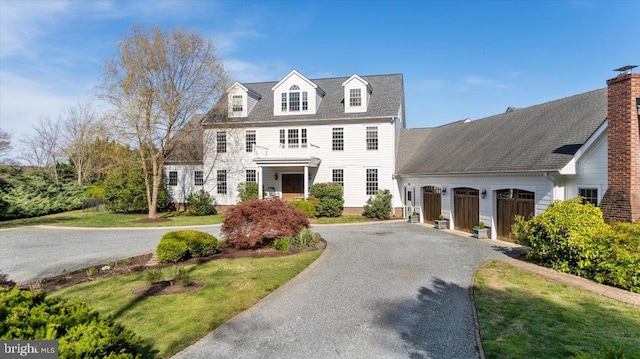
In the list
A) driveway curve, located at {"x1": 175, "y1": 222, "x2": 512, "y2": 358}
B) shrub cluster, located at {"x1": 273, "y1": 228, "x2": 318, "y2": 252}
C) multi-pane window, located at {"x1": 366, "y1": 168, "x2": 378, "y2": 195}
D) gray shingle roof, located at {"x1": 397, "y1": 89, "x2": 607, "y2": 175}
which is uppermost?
gray shingle roof, located at {"x1": 397, "y1": 89, "x2": 607, "y2": 175}

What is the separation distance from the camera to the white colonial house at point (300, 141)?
23.8 m

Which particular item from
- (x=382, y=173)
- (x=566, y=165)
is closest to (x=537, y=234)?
(x=566, y=165)

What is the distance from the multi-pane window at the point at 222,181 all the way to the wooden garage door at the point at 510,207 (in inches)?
745

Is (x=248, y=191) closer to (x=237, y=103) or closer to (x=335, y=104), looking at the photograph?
(x=237, y=103)

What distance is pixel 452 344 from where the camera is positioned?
18.3ft

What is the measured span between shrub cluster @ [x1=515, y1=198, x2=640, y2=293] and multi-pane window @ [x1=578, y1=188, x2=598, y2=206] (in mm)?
1588

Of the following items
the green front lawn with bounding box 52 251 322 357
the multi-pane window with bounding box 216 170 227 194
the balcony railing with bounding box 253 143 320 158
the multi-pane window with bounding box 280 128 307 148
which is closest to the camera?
the green front lawn with bounding box 52 251 322 357

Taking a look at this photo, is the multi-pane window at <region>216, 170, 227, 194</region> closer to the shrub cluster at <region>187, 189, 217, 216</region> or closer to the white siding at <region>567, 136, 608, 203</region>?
the shrub cluster at <region>187, 189, 217, 216</region>

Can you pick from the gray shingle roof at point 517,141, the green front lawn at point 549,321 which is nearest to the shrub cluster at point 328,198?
the gray shingle roof at point 517,141

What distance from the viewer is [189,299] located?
7.59 m

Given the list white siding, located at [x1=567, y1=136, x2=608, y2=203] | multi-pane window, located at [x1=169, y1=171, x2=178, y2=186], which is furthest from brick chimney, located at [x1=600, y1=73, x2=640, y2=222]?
multi-pane window, located at [x1=169, y1=171, x2=178, y2=186]

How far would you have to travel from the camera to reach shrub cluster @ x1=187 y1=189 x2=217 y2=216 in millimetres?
25203

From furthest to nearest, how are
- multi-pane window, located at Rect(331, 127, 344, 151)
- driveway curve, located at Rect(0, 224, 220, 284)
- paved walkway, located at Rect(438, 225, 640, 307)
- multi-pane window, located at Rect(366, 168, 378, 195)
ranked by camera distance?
multi-pane window, located at Rect(331, 127, 344, 151), multi-pane window, located at Rect(366, 168, 378, 195), driveway curve, located at Rect(0, 224, 220, 284), paved walkway, located at Rect(438, 225, 640, 307)

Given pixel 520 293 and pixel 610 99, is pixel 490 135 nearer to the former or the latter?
pixel 610 99
